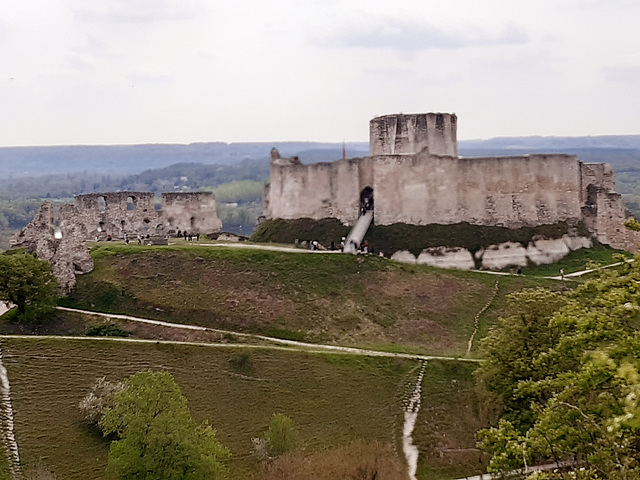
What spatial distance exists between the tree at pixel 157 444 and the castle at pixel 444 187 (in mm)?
36980

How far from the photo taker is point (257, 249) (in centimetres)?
5178

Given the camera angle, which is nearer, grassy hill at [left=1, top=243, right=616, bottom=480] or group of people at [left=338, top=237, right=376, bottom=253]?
Result: grassy hill at [left=1, top=243, right=616, bottom=480]

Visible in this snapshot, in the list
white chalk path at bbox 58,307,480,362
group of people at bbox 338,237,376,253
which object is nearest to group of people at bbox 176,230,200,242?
group of people at bbox 338,237,376,253

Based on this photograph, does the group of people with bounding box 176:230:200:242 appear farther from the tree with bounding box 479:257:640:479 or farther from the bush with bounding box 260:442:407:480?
the tree with bounding box 479:257:640:479

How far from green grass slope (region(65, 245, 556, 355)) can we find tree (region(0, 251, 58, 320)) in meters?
2.50

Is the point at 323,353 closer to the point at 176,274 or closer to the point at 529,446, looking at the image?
the point at 176,274

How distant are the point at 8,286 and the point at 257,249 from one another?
55.7 feet

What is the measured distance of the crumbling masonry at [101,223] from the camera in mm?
45219

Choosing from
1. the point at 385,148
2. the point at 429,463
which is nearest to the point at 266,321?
the point at 429,463

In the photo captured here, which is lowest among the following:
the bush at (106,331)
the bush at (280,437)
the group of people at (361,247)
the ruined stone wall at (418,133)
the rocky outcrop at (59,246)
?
the bush at (280,437)

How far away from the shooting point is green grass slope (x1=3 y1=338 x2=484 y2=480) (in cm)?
2930

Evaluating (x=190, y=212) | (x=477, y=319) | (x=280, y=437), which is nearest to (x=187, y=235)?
(x=190, y=212)

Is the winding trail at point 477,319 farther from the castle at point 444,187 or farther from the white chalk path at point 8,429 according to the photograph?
the white chalk path at point 8,429

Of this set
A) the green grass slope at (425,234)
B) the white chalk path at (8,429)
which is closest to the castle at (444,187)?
the green grass slope at (425,234)
